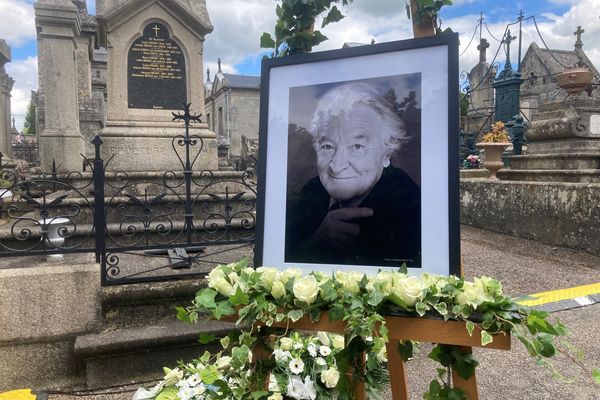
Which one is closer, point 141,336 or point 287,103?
point 287,103

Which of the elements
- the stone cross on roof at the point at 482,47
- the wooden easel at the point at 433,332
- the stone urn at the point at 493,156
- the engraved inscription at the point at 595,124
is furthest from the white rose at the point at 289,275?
the stone cross on roof at the point at 482,47

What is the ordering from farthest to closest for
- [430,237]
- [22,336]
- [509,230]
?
[509,230]
[22,336]
[430,237]

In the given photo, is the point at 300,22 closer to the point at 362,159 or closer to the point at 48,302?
the point at 362,159

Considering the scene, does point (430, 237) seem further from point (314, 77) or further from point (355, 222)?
point (314, 77)

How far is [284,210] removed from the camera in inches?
75.7

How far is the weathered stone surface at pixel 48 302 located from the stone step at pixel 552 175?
6.61 meters

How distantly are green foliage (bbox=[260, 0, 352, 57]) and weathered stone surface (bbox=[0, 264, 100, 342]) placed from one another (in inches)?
79.8

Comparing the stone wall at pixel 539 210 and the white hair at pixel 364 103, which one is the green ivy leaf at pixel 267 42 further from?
the stone wall at pixel 539 210

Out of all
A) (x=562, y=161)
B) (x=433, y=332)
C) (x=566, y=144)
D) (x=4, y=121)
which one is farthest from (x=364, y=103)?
(x=4, y=121)

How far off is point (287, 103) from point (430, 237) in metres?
0.85

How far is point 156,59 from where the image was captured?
244 inches

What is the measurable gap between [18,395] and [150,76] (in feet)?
15.0

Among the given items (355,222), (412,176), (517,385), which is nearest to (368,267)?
(355,222)

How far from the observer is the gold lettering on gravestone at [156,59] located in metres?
6.12
